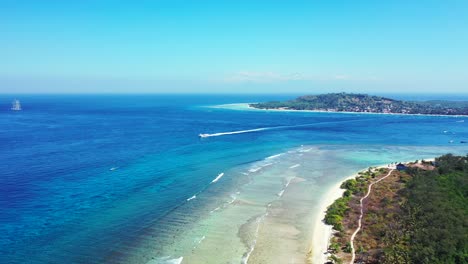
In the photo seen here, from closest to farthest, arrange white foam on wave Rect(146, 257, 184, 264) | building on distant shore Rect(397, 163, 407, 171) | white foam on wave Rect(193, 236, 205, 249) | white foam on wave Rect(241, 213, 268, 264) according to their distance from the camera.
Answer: white foam on wave Rect(146, 257, 184, 264)
white foam on wave Rect(241, 213, 268, 264)
white foam on wave Rect(193, 236, 205, 249)
building on distant shore Rect(397, 163, 407, 171)

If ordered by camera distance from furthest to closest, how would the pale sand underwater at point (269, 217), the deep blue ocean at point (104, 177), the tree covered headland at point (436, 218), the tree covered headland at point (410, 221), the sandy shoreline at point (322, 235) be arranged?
the deep blue ocean at point (104, 177), the pale sand underwater at point (269, 217), the sandy shoreline at point (322, 235), the tree covered headland at point (410, 221), the tree covered headland at point (436, 218)

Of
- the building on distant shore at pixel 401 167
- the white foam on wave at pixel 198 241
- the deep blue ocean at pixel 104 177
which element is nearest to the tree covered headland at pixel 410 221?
the building on distant shore at pixel 401 167

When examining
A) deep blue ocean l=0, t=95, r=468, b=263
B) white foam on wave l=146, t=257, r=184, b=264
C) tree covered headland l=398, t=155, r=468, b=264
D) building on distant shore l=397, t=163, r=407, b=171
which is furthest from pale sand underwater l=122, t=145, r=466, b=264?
tree covered headland l=398, t=155, r=468, b=264

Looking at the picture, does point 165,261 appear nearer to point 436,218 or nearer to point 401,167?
point 436,218

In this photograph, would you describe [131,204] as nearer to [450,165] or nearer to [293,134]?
Answer: [450,165]

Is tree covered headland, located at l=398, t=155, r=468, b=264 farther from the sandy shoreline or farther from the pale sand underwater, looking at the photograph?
the pale sand underwater

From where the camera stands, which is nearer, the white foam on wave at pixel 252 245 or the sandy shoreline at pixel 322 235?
the white foam on wave at pixel 252 245

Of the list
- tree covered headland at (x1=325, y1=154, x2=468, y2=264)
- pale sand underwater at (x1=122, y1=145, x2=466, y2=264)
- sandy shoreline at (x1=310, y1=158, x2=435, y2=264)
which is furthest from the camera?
pale sand underwater at (x1=122, y1=145, x2=466, y2=264)

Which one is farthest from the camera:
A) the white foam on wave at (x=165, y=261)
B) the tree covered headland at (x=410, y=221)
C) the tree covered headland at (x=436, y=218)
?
the white foam on wave at (x=165, y=261)

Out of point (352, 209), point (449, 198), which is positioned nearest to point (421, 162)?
point (449, 198)

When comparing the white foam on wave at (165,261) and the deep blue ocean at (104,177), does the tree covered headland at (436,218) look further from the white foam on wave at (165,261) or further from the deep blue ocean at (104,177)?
the deep blue ocean at (104,177)

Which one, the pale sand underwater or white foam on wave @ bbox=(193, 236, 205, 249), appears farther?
white foam on wave @ bbox=(193, 236, 205, 249)
